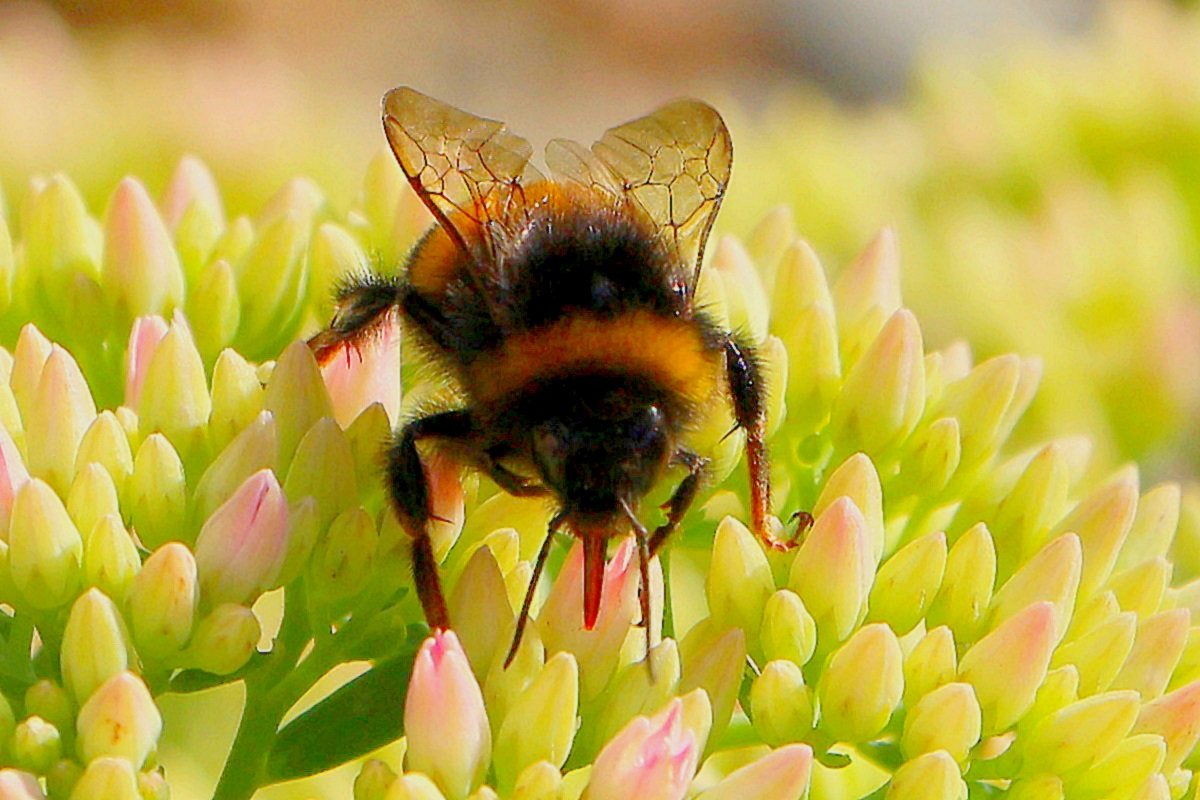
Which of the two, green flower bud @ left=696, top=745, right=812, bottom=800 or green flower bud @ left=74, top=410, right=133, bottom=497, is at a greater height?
green flower bud @ left=74, top=410, right=133, bottom=497

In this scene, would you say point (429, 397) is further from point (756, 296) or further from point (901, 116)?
point (901, 116)

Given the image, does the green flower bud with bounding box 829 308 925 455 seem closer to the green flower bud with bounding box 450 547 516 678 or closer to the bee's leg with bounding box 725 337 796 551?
the bee's leg with bounding box 725 337 796 551

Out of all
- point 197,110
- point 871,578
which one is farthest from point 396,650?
point 197,110

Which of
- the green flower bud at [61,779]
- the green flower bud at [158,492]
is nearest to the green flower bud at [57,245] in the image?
the green flower bud at [158,492]

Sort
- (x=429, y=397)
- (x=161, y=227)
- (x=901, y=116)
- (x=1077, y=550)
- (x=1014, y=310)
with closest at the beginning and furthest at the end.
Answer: (x=1077, y=550)
(x=429, y=397)
(x=161, y=227)
(x=1014, y=310)
(x=901, y=116)

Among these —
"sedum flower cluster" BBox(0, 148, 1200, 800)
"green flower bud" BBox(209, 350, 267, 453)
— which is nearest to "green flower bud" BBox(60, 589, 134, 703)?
"sedum flower cluster" BBox(0, 148, 1200, 800)

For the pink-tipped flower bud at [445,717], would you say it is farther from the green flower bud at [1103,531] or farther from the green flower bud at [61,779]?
the green flower bud at [1103,531]
